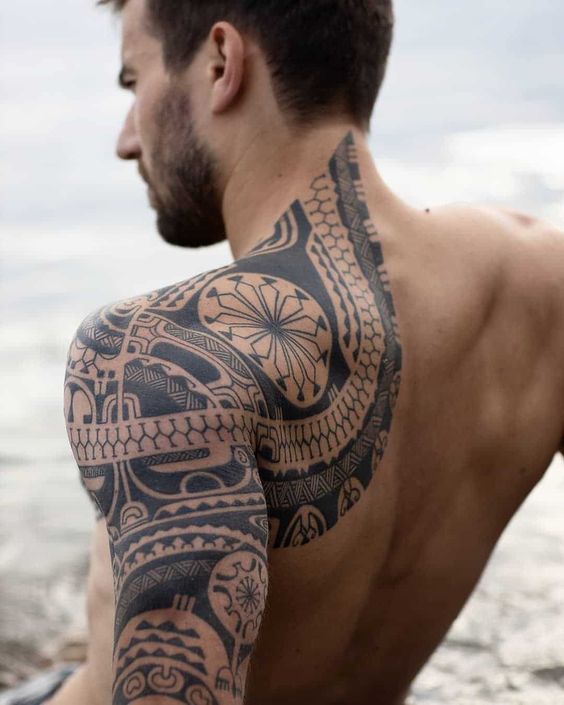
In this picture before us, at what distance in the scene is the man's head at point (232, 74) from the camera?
1752mm

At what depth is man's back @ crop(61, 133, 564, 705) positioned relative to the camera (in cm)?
137

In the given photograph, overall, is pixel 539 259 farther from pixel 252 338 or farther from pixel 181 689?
pixel 181 689

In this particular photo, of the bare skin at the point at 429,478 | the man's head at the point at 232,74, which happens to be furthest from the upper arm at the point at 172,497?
the man's head at the point at 232,74

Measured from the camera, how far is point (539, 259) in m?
1.90

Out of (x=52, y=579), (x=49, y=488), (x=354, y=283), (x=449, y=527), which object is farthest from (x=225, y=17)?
(x=49, y=488)

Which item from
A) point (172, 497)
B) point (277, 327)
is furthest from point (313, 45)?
point (172, 497)

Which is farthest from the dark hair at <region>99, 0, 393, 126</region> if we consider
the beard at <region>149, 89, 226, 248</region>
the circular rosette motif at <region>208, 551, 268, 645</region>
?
the circular rosette motif at <region>208, 551, 268, 645</region>

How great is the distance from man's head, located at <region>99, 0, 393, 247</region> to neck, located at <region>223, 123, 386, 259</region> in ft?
0.08

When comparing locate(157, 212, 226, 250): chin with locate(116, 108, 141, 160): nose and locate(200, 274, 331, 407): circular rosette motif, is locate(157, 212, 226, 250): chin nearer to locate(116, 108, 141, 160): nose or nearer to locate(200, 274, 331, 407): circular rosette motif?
locate(116, 108, 141, 160): nose

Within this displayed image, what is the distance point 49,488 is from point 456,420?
7.51 m

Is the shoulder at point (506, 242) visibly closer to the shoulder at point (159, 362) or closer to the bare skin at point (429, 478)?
the bare skin at point (429, 478)

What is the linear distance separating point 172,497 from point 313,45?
0.91 m

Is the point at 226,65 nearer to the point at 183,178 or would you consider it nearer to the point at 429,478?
the point at 183,178

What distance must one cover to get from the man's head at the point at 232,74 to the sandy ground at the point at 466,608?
237cm
